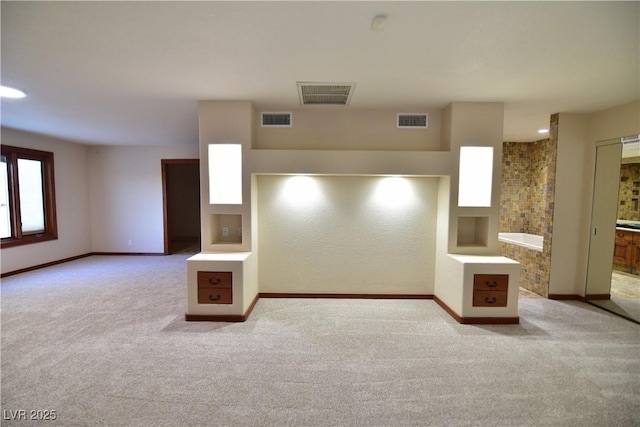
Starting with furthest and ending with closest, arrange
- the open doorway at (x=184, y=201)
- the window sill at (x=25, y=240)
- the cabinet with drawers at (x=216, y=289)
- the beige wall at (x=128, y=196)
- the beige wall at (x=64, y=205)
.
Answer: the open doorway at (x=184, y=201)
the beige wall at (x=128, y=196)
the beige wall at (x=64, y=205)
the window sill at (x=25, y=240)
the cabinet with drawers at (x=216, y=289)

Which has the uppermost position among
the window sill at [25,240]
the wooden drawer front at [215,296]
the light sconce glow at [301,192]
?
the light sconce glow at [301,192]

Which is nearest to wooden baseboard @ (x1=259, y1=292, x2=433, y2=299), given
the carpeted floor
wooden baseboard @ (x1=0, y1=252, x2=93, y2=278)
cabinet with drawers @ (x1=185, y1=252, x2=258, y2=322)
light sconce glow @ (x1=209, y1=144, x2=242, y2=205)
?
the carpeted floor

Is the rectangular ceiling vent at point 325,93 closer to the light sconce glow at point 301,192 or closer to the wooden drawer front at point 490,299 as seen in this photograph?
the light sconce glow at point 301,192

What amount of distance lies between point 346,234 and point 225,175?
1832 mm

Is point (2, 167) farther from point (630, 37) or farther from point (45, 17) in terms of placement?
point (630, 37)

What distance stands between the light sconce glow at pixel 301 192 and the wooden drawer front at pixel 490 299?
2.28 metres

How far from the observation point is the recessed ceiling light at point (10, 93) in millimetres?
2852

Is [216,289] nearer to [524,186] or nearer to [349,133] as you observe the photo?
[349,133]

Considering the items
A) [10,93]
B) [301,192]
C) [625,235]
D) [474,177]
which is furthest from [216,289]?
[625,235]

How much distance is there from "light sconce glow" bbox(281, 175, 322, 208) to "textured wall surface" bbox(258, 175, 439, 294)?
0.05 feet

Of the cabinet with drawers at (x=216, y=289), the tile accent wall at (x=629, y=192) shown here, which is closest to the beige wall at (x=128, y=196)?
the cabinet with drawers at (x=216, y=289)

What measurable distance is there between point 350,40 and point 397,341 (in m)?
2.73

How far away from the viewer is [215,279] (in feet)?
10.2

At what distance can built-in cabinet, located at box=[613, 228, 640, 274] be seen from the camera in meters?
4.36
